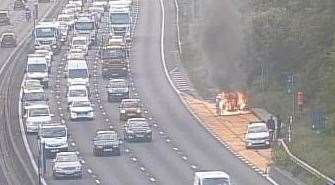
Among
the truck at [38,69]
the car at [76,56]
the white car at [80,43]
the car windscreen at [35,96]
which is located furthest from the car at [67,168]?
the white car at [80,43]

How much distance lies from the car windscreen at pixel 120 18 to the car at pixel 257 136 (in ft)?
180

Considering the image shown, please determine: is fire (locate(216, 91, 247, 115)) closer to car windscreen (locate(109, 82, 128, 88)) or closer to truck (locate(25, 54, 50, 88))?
car windscreen (locate(109, 82, 128, 88))

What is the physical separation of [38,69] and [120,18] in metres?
26.2

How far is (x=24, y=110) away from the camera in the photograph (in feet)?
295

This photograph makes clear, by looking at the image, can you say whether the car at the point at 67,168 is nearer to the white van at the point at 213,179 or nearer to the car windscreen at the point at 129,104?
the white van at the point at 213,179

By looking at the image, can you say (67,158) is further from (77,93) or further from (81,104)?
(77,93)

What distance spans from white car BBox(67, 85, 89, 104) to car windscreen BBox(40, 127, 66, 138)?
46.7 ft

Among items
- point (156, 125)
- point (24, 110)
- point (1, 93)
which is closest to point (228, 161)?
point (156, 125)

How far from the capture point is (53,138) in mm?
76625

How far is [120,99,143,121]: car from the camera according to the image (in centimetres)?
8744

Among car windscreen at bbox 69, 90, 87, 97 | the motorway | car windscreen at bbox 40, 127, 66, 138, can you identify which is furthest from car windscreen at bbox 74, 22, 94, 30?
car windscreen at bbox 40, 127, 66, 138

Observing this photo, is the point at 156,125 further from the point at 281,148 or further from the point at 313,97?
the point at 281,148

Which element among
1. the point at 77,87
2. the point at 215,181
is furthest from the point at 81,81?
the point at 215,181

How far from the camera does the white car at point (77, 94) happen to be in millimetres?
92438
